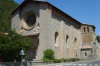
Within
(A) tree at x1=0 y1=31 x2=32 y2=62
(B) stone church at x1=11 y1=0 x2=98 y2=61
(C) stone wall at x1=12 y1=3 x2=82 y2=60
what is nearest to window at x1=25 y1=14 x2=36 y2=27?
(B) stone church at x1=11 y1=0 x2=98 y2=61

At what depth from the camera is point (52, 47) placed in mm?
28375

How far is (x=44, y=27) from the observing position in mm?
27688

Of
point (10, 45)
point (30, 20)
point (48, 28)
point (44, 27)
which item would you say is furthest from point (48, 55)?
point (30, 20)

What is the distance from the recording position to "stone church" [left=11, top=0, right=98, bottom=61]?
27.5m

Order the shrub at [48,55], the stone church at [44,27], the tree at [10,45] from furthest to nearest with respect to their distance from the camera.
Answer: the stone church at [44,27], the shrub at [48,55], the tree at [10,45]

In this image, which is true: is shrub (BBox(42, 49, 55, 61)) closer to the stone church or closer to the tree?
the stone church

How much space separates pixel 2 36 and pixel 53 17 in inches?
585

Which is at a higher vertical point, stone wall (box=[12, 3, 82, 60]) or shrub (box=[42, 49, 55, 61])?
stone wall (box=[12, 3, 82, 60])

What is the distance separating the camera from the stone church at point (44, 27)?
2748 centimetres

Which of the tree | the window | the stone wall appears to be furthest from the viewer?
the window

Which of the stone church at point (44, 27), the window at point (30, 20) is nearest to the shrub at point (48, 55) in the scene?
the stone church at point (44, 27)

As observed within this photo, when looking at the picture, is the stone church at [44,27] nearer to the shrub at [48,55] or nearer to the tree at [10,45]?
the shrub at [48,55]

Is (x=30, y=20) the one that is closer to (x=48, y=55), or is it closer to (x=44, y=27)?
(x=44, y=27)

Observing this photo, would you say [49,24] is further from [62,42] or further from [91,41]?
[91,41]
